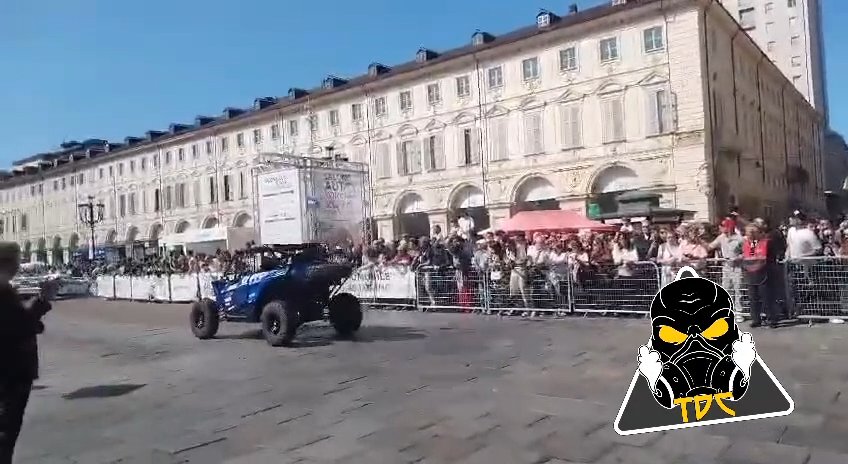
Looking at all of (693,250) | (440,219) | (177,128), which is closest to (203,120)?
(177,128)

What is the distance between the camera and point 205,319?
11781mm

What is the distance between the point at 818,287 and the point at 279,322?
842 cm

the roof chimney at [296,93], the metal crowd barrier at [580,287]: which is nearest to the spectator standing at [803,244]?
the metal crowd barrier at [580,287]

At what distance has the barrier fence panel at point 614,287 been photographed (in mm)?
11539

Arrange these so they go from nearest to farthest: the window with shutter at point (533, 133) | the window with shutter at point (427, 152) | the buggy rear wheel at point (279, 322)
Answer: the buggy rear wheel at point (279, 322)
the window with shutter at point (533, 133)
the window with shutter at point (427, 152)

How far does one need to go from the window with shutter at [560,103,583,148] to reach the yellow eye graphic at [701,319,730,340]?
29021 millimetres

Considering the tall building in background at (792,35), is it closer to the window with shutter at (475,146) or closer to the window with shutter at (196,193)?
the window with shutter at (475,146)

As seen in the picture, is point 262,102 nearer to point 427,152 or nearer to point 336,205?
point 427,152

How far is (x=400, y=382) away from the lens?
7.32m

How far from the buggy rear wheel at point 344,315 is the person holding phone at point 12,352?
7.21 m

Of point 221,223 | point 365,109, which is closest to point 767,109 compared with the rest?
point 365,109

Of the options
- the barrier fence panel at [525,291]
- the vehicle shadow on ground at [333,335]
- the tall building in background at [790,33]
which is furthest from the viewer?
the tall building in background at [790,33]

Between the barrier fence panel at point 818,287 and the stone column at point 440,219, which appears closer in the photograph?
the barrier fence panel at point 818,287

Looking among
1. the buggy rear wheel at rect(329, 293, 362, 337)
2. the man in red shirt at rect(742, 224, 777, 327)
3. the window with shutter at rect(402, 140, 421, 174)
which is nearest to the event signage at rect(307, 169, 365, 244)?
the buggy rear wheel at rect(329, 293, 362, 337)
